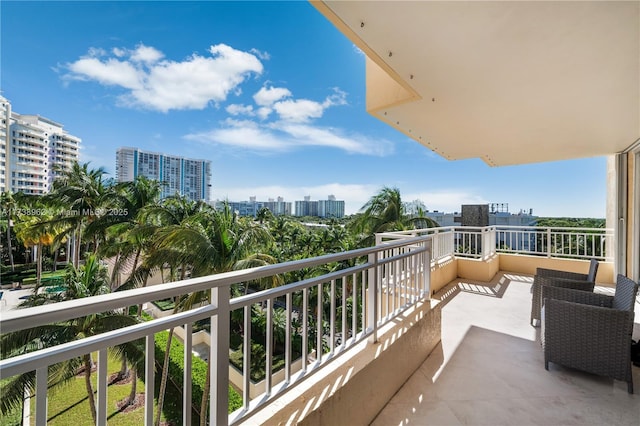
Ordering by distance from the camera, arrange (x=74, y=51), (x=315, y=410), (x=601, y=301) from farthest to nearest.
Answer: (x=74, y=51) < (x=601, y=301) < (x=315, y=410)

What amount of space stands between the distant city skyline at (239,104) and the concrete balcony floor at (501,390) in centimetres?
522

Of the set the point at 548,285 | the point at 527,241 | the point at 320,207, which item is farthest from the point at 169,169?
the point at 548,285

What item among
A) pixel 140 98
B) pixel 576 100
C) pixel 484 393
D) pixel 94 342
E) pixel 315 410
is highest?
pixel 140 98

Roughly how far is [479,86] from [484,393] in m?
3.16

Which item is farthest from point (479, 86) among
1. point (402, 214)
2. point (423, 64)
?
point (402, 214)

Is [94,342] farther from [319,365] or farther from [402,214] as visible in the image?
[402,214]

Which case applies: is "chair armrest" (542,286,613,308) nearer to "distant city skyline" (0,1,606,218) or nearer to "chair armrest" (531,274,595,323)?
"chair armrest" (531,274,595,323)

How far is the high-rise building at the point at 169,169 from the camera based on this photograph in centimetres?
2584

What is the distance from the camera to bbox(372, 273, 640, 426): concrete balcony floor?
7.06 feet

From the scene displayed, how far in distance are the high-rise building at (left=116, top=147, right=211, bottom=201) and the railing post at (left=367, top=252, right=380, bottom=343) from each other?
22683 mm

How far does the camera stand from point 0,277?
22.6 meters

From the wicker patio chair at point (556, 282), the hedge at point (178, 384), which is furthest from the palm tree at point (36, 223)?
the wicker patio chair at point (556, 282)

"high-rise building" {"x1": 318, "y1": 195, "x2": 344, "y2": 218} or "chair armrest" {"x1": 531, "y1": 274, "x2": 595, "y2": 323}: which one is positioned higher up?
"high-rise building" {"x1": 318, "y1": 195, "x2": 344, "y2": 218}

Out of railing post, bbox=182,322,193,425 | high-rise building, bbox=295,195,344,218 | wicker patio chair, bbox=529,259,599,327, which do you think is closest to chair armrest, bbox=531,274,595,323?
wicker patio chair, bbox=529,259,599,327
